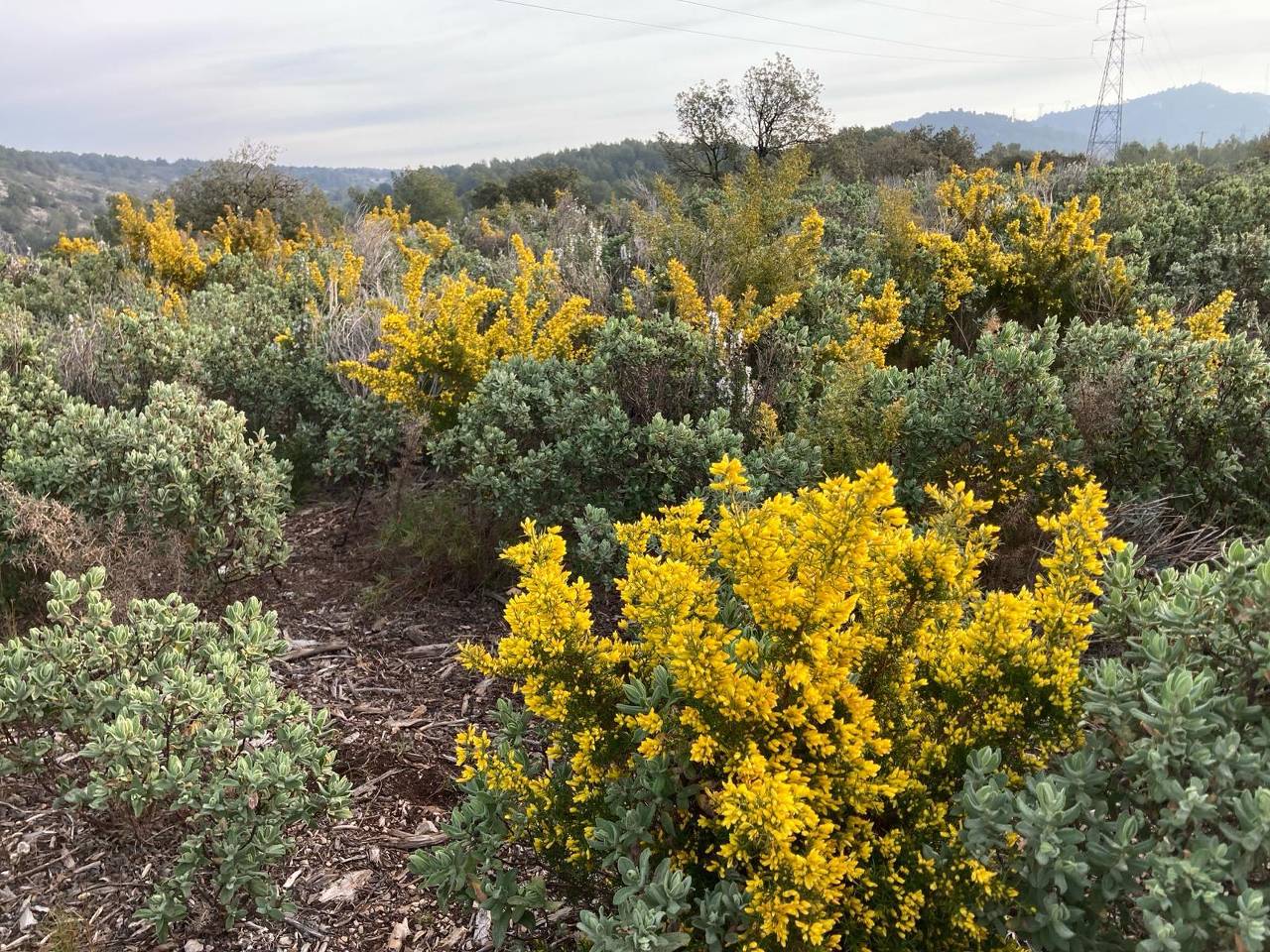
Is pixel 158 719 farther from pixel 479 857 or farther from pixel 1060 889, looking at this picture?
pixel 1060 889

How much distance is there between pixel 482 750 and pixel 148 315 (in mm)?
4641

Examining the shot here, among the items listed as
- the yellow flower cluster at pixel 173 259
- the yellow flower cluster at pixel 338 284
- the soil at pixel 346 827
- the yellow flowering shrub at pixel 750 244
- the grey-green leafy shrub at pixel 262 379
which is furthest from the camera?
the yellow flower cluster at pixel 173 259

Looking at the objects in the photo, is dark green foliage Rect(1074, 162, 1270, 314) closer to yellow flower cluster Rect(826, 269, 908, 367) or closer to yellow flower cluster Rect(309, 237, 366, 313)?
yellow flower cluster Rect(826, 269, 908, 367)

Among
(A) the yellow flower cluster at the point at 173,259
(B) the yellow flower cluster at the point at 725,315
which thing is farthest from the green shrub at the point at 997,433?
(A) the yellow flower cluster at the point at 173,259

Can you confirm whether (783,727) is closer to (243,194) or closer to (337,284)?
(337,284)

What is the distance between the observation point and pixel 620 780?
6.05 feet

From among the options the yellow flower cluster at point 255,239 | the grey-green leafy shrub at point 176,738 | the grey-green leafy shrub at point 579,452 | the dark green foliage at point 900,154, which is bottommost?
the grey-green leafy shrub at point 176,738

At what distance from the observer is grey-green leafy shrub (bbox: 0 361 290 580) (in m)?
3.51

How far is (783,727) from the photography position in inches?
66.7

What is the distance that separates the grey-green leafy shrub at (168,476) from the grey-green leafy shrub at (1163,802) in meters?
3.28

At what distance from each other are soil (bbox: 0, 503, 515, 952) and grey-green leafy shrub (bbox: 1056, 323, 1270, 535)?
9.62 ft

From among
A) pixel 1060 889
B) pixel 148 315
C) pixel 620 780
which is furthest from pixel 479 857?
pixel 148 315

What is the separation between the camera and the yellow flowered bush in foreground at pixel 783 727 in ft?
5.14

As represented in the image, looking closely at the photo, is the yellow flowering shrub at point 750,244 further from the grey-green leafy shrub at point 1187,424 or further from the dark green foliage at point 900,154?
the dark green foliage at point 900,154
